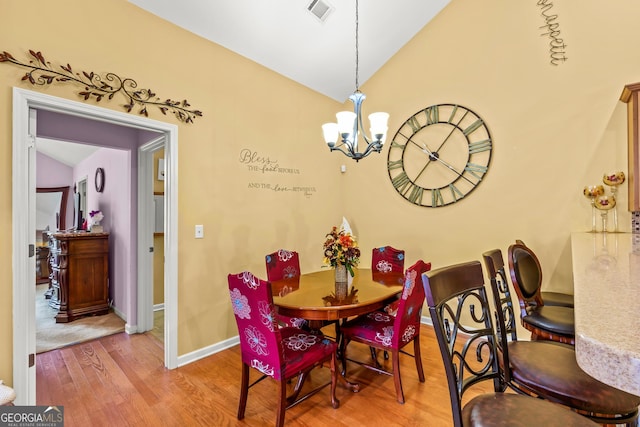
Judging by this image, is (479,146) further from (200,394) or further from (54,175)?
(54,175)

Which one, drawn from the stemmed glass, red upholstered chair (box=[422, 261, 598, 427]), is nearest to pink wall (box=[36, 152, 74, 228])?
red upholstered chair (box=[422, 261, 598, 427])

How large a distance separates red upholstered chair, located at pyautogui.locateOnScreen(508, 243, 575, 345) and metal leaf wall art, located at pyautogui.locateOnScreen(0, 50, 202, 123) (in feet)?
8.93

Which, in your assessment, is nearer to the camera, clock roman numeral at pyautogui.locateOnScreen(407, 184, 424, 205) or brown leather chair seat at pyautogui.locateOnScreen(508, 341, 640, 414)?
brown leather chair seat at pyautogui.locateOnScreen(508, 341, 640, 414)

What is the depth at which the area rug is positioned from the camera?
3035 millimetres

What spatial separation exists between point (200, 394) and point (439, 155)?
3.16m

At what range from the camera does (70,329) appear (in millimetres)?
3379

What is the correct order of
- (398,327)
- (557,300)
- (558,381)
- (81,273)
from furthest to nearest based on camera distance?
(81,273), (557,300), (398,327), (558,381)

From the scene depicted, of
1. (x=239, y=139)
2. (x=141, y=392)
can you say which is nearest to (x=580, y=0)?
(x=239, y=139)

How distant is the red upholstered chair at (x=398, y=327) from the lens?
6.41 feet

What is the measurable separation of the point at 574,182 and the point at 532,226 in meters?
0.49

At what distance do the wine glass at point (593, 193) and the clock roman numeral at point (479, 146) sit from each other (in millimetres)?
868

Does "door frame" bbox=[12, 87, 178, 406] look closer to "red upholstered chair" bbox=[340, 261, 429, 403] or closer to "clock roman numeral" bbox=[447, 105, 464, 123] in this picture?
"red upholstered chair" bbox=[340, 261, 429, 403]

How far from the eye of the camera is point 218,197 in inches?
112

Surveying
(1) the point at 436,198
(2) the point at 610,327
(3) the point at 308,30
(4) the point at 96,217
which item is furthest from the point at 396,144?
(4) the point at 96,217
